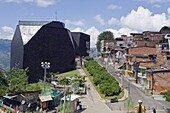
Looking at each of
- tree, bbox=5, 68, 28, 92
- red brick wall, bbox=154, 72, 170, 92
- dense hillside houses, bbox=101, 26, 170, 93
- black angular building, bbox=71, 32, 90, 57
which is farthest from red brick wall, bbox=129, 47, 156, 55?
black angular building, bbox=71, 32, 90, 57

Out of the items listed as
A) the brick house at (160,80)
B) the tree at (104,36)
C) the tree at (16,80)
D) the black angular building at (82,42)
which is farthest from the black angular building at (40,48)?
the tree at (104,36)

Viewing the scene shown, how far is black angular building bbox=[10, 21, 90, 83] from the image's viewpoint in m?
79.9

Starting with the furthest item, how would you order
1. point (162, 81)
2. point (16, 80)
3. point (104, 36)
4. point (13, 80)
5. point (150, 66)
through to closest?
point (104, 36)
point (150, 66)
point (16, 80)
point (13, 80)
point (162, 81)

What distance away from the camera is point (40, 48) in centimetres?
8375

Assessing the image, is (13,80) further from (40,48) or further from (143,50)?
(143,50)

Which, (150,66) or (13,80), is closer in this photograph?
(13,80)

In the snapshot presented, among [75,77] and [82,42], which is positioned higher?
[82,42]

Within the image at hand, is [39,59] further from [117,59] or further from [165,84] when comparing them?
[165,84]

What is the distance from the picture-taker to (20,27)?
8650 cm

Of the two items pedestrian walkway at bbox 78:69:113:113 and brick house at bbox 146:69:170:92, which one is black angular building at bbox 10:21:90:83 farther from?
brick house at bbox 146:69:170:92

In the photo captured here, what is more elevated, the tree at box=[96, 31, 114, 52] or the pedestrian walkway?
the tree at box=[96, 31, 114, 52]

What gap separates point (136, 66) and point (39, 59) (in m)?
29.8

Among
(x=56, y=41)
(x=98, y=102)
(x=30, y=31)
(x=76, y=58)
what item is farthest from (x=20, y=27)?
(x=98, y=102)

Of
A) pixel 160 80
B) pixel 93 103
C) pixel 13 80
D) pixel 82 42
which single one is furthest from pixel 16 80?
pixel 82 42
